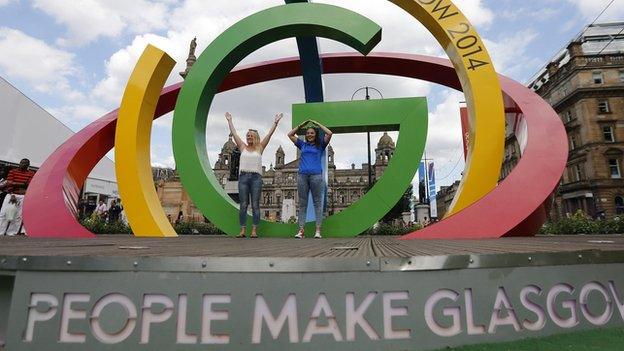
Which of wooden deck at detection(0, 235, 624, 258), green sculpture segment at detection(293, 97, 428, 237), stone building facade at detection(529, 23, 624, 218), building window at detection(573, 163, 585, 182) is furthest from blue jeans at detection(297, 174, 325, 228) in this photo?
building window at detection(573, 163, 585, 182)

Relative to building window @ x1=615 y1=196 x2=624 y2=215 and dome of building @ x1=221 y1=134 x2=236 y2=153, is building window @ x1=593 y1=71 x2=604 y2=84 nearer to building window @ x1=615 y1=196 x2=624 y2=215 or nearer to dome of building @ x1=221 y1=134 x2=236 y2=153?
building window @ x1=615 y1=196 x2=624 y2=215

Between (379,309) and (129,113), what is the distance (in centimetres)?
530

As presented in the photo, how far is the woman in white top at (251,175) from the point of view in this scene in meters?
5.17

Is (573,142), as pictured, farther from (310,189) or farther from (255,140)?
(255,140)

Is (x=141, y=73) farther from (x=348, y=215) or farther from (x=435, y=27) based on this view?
(x=435, y=27)

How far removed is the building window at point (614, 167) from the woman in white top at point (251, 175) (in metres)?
39.3

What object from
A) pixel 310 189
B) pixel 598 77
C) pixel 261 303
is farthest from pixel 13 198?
pixel 598 77

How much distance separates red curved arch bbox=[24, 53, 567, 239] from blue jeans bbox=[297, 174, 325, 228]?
1.27 meters

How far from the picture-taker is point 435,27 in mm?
5375

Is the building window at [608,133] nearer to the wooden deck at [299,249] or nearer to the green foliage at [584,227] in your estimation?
the green foliage at [584,227]

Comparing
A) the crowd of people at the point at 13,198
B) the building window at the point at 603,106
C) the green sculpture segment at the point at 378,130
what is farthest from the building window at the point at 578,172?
the crowd of people at the point at 13,198

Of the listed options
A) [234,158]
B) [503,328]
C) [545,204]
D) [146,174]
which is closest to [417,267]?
[503,328]

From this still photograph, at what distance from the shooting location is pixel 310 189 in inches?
207

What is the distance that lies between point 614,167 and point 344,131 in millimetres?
38429
